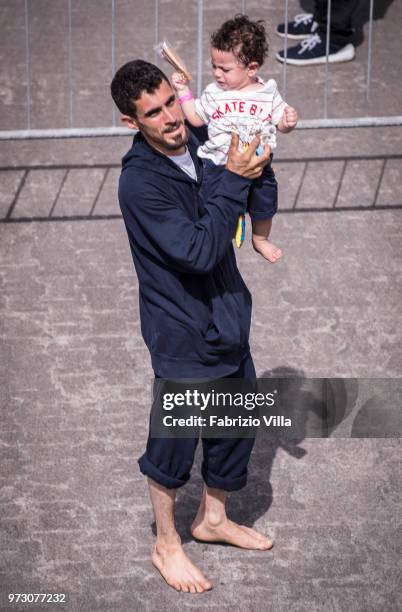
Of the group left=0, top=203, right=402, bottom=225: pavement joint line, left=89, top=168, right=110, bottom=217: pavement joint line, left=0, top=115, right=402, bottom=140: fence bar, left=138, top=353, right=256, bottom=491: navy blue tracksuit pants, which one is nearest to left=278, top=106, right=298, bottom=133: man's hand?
left=138, top=353, right=256, bottom=491: navy blue tracksuit pants

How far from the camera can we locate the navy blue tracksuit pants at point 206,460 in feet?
16.9

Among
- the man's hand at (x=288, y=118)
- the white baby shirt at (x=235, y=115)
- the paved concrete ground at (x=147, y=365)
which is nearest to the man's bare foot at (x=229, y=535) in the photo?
the paved concrete ground at (x=147, y=365)

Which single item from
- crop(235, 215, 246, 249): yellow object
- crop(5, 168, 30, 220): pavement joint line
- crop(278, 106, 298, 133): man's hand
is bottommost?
crop(5, 168, 30, 220): pavement joint line

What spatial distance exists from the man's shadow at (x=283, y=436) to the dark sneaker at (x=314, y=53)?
146 inches

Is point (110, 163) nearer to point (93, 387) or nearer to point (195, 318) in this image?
point (93, 387)

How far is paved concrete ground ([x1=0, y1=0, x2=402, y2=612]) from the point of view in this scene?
5.40m

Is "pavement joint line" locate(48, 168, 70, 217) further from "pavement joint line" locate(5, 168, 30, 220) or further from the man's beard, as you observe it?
the man's beard

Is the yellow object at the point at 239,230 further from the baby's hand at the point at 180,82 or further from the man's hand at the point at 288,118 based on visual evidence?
the baby's hand at the point at 180,82

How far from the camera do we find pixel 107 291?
24.2ft

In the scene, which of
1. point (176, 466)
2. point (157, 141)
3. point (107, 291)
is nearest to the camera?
point (157, 141)

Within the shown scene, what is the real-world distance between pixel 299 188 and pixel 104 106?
1.79 meters

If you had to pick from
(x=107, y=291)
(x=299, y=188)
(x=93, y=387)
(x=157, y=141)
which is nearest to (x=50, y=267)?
(x=107, y=291)

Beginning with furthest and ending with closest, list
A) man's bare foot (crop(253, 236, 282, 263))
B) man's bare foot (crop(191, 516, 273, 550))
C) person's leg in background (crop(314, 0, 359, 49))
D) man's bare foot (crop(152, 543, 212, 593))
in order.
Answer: person's leg in background (crop(314, 0, 359, 49)), man's bare foot (crop(191, 516, 273, 550)), man's bare foot (crop(253, 236, 282, 263)), man's bare foot (crop(152, 543, 212, 593))

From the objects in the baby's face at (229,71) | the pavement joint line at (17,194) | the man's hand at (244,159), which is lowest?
the pavement joint line at (17,194)
